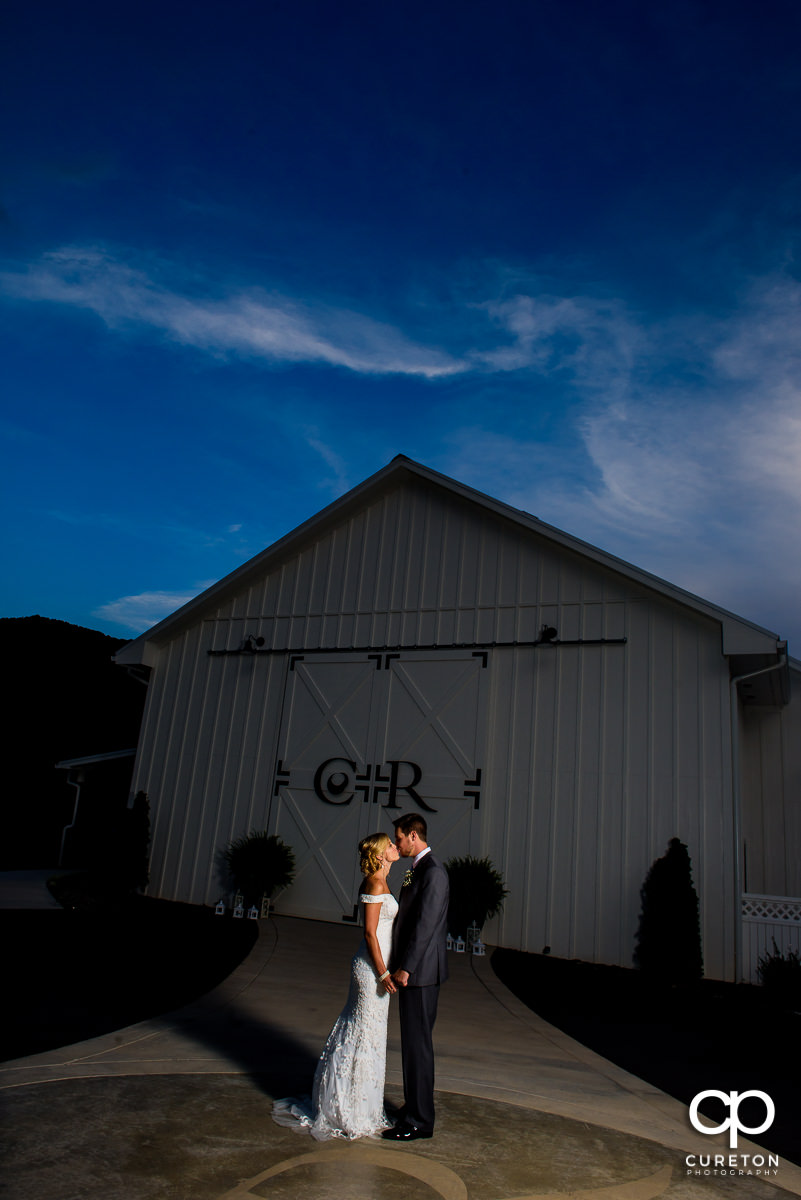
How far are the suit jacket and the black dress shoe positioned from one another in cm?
62

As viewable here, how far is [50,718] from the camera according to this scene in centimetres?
3086

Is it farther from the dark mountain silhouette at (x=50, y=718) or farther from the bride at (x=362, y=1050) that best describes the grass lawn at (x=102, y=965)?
the dark mountain silhouette at (x=50, y=718)

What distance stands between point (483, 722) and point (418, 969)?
721 cm

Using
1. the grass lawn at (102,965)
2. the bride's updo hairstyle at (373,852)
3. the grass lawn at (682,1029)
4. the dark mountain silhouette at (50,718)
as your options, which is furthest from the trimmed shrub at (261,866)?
the bride's updo hairstyle at (373,852)

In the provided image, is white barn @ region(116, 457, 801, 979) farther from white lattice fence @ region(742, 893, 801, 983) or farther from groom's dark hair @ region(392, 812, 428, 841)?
groom's dark hair @ region(392, 812, 428, 841)

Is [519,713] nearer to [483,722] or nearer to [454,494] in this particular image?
[483,722]

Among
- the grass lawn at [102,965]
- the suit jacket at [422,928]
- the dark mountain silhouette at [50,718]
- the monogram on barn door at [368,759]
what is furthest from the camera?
the dark mountain silhouette at [50,718]

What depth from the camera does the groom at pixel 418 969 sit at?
3906mm

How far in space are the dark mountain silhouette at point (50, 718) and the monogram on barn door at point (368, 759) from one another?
24.5 ft

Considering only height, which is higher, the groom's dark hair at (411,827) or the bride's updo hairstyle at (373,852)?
the groom's dark hair at (411,827)

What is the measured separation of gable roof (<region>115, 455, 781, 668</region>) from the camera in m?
9.80

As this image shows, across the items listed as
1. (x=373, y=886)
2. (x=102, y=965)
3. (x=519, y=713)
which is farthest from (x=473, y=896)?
(x=373, y=886)

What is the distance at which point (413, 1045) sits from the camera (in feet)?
13.1

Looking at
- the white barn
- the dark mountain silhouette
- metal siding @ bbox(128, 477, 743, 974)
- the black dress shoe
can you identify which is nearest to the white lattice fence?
the white barn
